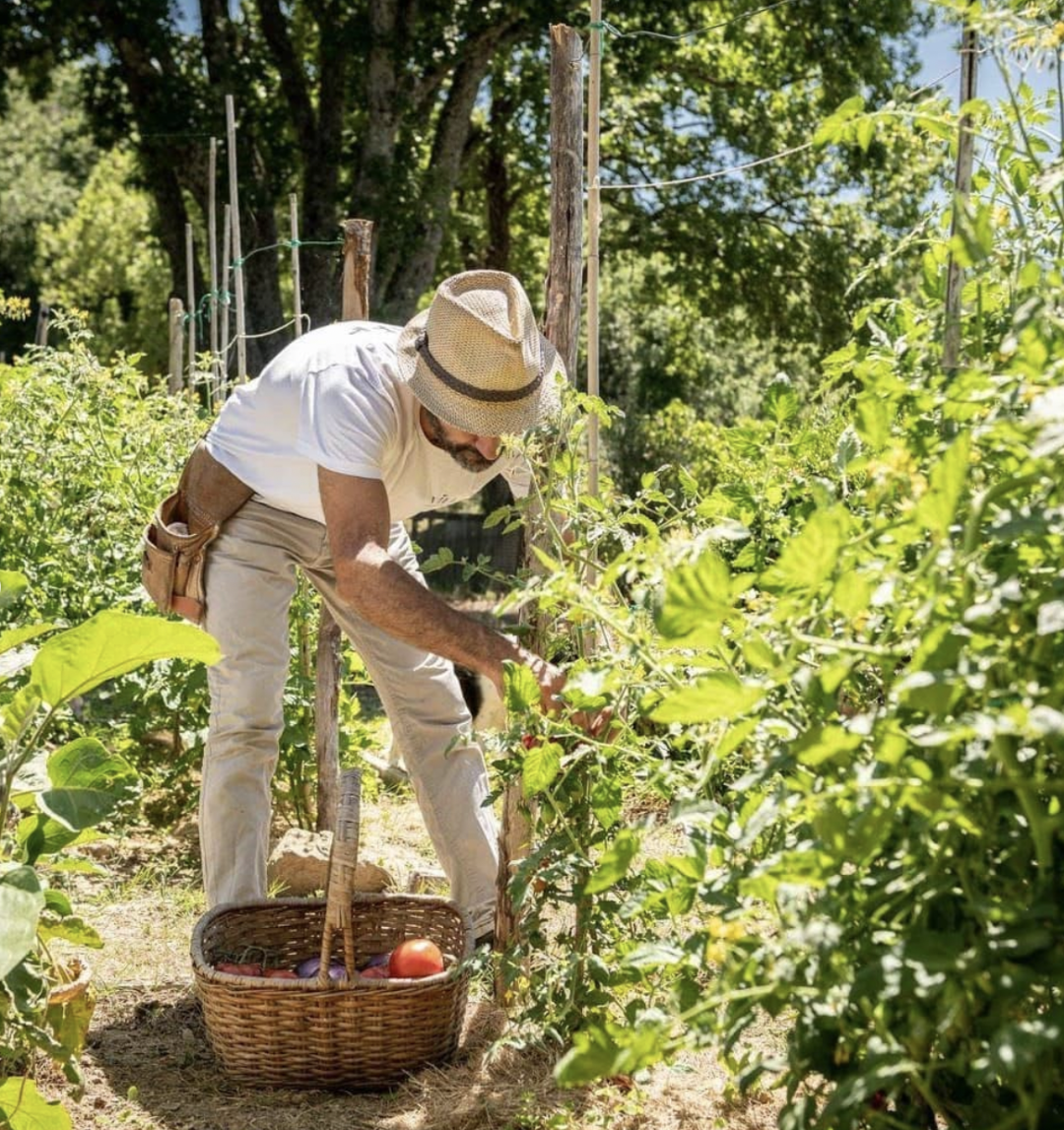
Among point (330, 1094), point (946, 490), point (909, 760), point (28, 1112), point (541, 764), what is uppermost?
point (946, 490)

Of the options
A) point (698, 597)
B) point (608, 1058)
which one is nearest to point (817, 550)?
point (698, 597)

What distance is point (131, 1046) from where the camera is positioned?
10.0 feet

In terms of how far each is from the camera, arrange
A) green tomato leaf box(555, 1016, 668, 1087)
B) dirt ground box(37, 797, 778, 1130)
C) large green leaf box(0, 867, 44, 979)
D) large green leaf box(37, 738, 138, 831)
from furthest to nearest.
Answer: dirt ground box(37, 797, 778, 1130) → large green leaf box(37, 738, 138, 831) → large green leaf box(0, 867, 44, 979) → green tomato leaf box(555, 1016, 668, 1087)

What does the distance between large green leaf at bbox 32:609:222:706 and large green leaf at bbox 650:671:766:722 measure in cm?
84

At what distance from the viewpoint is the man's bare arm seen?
2541mm

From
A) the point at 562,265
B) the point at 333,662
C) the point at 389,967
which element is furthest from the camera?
the point at 333,662

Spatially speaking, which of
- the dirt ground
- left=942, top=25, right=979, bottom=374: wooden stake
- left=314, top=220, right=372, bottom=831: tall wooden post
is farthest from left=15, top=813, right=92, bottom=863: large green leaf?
left=314, top=220, right=372, bottom=831: tall wooden post

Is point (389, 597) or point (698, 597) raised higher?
point (698, 597)

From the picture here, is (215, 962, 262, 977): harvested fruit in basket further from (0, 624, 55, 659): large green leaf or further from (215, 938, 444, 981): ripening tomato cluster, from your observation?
(0, 624, 55, 659): large green leaf

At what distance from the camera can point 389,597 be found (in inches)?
105

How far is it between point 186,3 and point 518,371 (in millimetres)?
13553

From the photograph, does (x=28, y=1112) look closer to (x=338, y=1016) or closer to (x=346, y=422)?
(x=338, y=1016)

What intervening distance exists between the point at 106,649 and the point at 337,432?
0.96 meters

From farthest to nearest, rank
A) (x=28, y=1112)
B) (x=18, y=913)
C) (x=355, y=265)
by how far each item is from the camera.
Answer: (x=355, y=265) < (x=28, y=1112) < (x=18, y=913)
